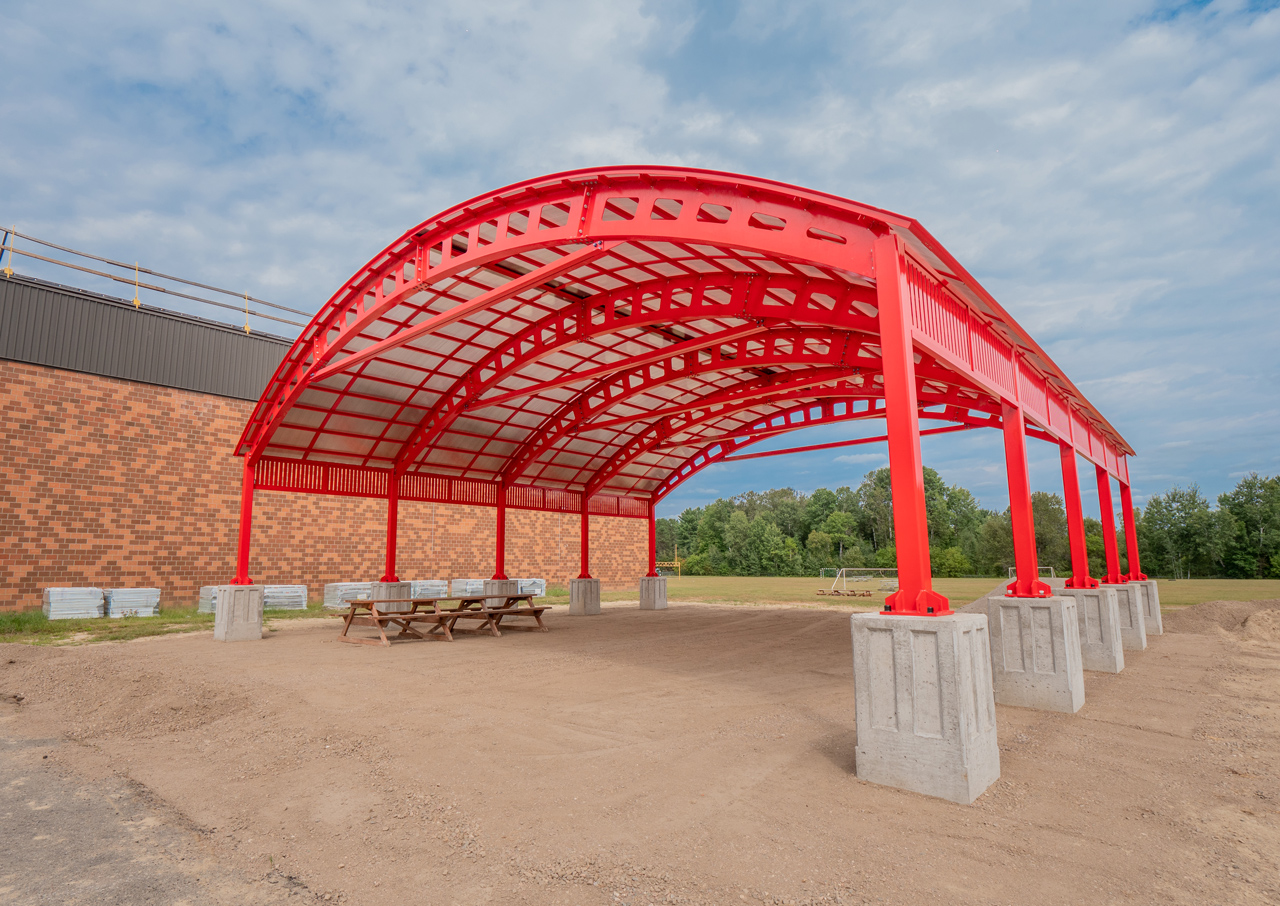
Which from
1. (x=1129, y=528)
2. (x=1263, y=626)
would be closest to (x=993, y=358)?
(x=1129, y=528)

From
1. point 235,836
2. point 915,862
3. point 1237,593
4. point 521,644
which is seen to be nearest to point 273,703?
point 235,836

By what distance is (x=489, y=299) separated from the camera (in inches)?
468

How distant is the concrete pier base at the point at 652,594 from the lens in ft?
83.6

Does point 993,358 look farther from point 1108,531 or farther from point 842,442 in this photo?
point 842,442

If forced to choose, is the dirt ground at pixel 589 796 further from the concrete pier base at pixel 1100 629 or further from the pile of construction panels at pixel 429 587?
the pile of construction panels at pixel 429 587

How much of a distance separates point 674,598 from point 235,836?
92.5ft

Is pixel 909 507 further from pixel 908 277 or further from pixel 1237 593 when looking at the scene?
pixel 1237 593

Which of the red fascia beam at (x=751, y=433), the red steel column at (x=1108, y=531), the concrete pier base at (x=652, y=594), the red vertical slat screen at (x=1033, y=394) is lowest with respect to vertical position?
the concrete pier base at (x=652, y=594)

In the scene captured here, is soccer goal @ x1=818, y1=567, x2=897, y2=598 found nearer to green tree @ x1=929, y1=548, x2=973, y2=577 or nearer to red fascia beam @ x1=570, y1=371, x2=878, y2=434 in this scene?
green tree @ x1=929, y1=548, x2=973, y2=577

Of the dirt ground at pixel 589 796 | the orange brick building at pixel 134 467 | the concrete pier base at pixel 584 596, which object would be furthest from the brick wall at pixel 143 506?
the dirt ground at pixel 589 796

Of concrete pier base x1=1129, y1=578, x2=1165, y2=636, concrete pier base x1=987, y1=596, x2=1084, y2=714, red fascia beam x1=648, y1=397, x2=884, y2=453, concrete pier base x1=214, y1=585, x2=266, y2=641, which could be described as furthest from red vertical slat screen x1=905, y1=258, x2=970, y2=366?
concrete pier base x1=214, y1=585, x2=266, y2=641

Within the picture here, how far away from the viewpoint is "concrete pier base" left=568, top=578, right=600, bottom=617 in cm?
2369

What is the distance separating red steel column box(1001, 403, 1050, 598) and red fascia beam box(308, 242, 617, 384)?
656cm

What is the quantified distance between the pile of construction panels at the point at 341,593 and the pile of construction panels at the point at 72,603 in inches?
255
